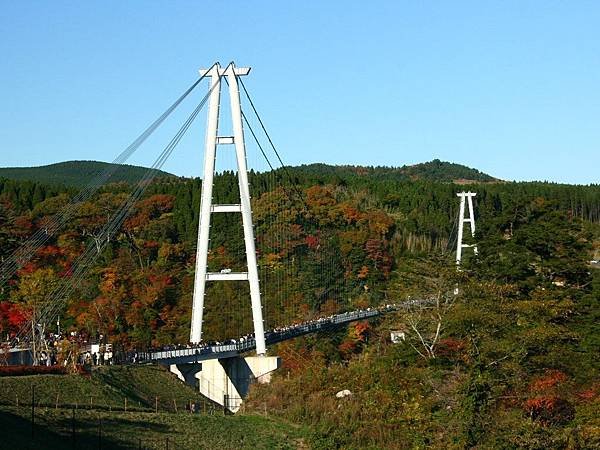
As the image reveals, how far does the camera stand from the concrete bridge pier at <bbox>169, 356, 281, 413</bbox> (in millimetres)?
41812

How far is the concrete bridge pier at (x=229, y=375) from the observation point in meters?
41.8

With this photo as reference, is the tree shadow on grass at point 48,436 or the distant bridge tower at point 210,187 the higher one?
the distant bridge tower at point 210,187

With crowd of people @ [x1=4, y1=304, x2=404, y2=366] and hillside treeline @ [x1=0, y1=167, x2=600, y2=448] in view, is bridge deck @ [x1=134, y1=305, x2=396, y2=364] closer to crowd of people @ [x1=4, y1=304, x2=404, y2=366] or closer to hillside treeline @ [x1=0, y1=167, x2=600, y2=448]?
crowd of people @ [x1=4, y1=304, x2=404, y2=366]

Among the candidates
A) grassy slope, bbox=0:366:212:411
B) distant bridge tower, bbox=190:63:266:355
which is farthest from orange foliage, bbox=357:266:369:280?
grassy slope, bbox=0:366:212:411

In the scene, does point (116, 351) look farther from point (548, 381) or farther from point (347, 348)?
point (347, 348)

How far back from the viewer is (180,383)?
A: 124 feet

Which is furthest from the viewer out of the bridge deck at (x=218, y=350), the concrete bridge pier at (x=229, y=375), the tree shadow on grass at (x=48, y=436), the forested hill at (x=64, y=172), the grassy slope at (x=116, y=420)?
the forested hill at (x=64, y=172)

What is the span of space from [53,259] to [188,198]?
2212 cm

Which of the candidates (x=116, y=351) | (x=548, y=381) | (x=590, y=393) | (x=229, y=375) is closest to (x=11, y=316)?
(x=229, y=375)

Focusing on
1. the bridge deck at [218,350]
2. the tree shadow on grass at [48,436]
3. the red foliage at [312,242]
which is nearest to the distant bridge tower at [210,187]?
the bridge deck at [218,350]

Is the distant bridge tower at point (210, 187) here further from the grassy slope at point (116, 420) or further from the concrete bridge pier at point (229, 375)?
the grassy slope at point (116, 420)

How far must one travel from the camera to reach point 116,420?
27.2m

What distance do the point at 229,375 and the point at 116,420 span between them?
1708cm

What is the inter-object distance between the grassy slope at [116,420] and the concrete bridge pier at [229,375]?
6372 mm
